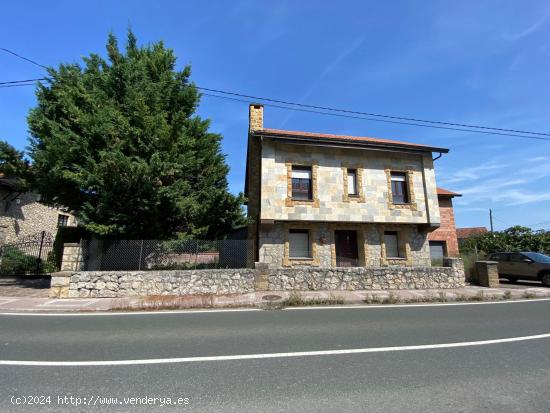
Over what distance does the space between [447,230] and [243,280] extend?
61.1 ft

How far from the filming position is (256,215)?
55.5 feet

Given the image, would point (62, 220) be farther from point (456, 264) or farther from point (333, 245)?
point (456, 264)

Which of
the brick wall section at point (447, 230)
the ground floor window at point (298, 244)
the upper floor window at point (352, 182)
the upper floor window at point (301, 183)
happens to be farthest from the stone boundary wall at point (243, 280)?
the brick wall section at point (447, 230)

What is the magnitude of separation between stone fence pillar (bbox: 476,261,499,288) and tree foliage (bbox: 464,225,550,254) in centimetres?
1114

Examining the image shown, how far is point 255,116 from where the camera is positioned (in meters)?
18.3

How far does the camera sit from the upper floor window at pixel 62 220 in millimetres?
24600

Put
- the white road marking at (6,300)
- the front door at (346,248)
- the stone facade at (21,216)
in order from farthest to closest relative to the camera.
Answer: the stone facade at (21,216) → the front door at (346,248) → the white road marking at (6,300)

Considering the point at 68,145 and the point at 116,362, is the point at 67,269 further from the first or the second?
the point at 116,362

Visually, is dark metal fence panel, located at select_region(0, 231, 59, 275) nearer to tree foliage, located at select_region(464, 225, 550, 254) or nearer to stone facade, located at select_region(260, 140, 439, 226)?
stone facade, located at select_region(260, 140, 439, 226)

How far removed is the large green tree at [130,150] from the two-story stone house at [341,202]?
2572 mm

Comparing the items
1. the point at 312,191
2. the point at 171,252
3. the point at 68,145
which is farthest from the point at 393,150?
the point at 68,145

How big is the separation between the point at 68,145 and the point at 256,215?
9.08 m

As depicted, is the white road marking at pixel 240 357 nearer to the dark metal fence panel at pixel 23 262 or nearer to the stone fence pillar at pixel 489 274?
the stone fence pillar at pixel 489 274

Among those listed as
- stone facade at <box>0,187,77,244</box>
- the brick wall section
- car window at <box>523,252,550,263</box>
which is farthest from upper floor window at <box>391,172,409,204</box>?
stone facade at <box>0,187,77,244</box>
